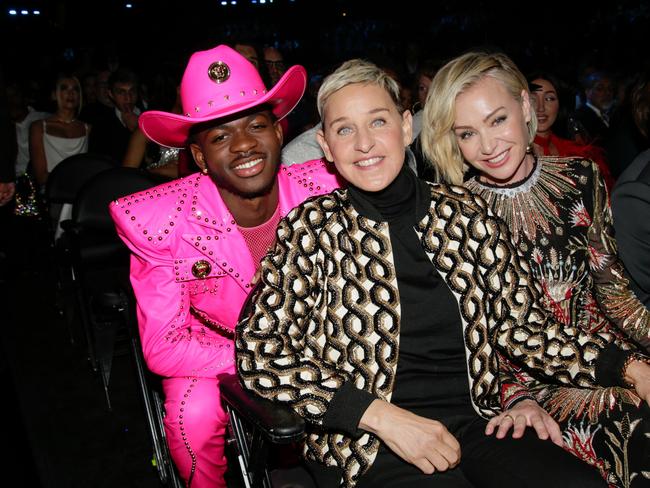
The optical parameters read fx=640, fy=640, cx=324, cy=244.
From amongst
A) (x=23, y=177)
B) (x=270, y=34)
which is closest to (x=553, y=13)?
(x=270, y=34)

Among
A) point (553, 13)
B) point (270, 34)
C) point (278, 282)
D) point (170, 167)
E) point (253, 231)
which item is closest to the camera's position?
point (278, 282)

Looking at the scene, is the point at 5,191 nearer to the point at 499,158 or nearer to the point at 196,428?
the point at 196,428

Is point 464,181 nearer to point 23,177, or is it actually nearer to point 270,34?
point 23,177

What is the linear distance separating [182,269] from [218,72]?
0.67 metres

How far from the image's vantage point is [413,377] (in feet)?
5.64

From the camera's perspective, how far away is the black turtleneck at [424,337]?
1710mm

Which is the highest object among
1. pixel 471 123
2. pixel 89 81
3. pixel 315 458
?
pixel 89 81

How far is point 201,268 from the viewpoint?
215 centimetres

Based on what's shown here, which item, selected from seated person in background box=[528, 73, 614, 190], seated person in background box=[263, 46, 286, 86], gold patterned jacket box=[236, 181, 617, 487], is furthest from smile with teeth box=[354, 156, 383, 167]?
seated person in background box=[263, 46, 286, 86]

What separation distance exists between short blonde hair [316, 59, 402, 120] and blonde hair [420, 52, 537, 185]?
0.94 feet

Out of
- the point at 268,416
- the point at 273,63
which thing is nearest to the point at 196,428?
the point at 268,416

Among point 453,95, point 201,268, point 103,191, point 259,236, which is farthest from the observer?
point 103,191

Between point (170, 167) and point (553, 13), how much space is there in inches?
455

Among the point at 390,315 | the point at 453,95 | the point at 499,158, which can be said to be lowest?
the point at 390,315
